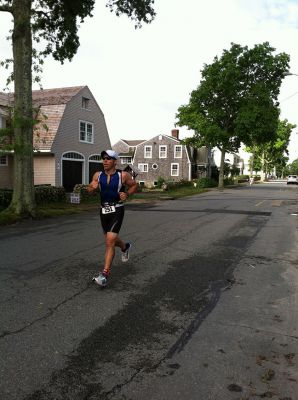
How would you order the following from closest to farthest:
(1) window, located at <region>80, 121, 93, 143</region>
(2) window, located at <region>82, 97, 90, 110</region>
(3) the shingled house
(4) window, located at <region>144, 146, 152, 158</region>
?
(3) the shingled house < (1) window, located at <region>80, 121, 93, 143</region> < (2) window, located at <region>82, 97, 90, 110</region> < (4) window, located at <region>144, 146, 152, 158</region>

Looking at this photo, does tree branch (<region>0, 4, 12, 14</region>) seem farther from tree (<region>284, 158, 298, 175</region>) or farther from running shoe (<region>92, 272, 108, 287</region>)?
tree (<region>284, 158, 298, 175</region>)

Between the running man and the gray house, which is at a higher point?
the gray house

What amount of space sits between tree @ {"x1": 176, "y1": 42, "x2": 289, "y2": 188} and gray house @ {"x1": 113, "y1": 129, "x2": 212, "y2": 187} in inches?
408

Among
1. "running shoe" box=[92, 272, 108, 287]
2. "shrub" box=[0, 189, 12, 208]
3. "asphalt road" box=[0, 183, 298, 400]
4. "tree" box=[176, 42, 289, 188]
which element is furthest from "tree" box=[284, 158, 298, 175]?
"running shoe" box=[92, 272, 108, 287]

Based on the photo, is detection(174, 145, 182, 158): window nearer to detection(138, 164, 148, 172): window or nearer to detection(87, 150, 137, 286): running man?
detection(138, 164, 148, 172): window

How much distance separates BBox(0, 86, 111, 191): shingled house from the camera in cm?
2793

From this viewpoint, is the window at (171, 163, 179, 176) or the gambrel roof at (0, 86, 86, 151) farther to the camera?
the window at (171, 163, 179, 176)

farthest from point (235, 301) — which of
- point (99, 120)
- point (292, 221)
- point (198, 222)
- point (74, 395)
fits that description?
point (99, 120)

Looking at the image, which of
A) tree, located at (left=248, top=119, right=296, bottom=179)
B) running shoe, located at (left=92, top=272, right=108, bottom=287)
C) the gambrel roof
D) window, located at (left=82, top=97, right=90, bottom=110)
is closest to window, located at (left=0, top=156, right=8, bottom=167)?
the gambrel roof

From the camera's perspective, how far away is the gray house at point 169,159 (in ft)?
189

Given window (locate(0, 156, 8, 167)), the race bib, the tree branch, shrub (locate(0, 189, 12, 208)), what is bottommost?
shrub (locate(0, 189, 12, 208))

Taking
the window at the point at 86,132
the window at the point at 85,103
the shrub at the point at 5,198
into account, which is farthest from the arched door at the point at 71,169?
the shrub at the point at 5,198

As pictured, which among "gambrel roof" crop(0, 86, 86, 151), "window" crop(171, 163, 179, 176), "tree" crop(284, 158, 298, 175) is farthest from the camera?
"tree" crop(284, 158, 298, 175)

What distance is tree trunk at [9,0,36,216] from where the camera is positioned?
1458 centimetres
